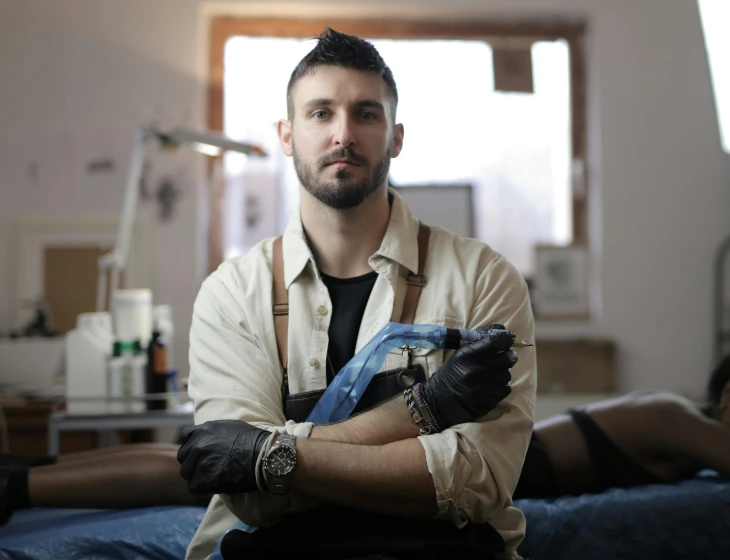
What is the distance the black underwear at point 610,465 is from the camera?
2.17 metres

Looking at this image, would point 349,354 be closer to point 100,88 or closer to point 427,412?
point 427,412

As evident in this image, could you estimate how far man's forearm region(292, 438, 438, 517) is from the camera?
1.30 m

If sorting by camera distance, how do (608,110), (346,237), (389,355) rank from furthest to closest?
(608,110) → (346,237) → (389,355)

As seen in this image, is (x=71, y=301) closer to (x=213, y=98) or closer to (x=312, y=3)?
(x=213, y=98)

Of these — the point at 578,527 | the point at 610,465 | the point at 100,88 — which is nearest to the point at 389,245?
the point at 578,527

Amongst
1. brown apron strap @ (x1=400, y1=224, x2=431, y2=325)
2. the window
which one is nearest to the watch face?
brown apron strap @ (x1=400, y1=224, x2=431, y2=325)

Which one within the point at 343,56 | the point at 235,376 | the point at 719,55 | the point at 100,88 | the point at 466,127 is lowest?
the point at 235,376

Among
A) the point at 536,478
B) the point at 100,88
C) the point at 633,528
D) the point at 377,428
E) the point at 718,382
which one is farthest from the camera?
the point at 100,88

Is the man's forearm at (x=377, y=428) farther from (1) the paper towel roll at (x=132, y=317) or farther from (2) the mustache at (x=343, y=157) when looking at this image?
(1) the paper towel roll at (x=132, y=317)

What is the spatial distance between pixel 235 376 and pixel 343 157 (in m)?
0.46

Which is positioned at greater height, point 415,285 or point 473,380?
point 415,285

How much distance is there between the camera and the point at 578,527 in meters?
1.91

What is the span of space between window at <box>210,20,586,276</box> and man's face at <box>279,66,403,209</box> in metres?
2.58

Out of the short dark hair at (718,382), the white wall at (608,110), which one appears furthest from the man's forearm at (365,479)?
the white wall at (608,110)
